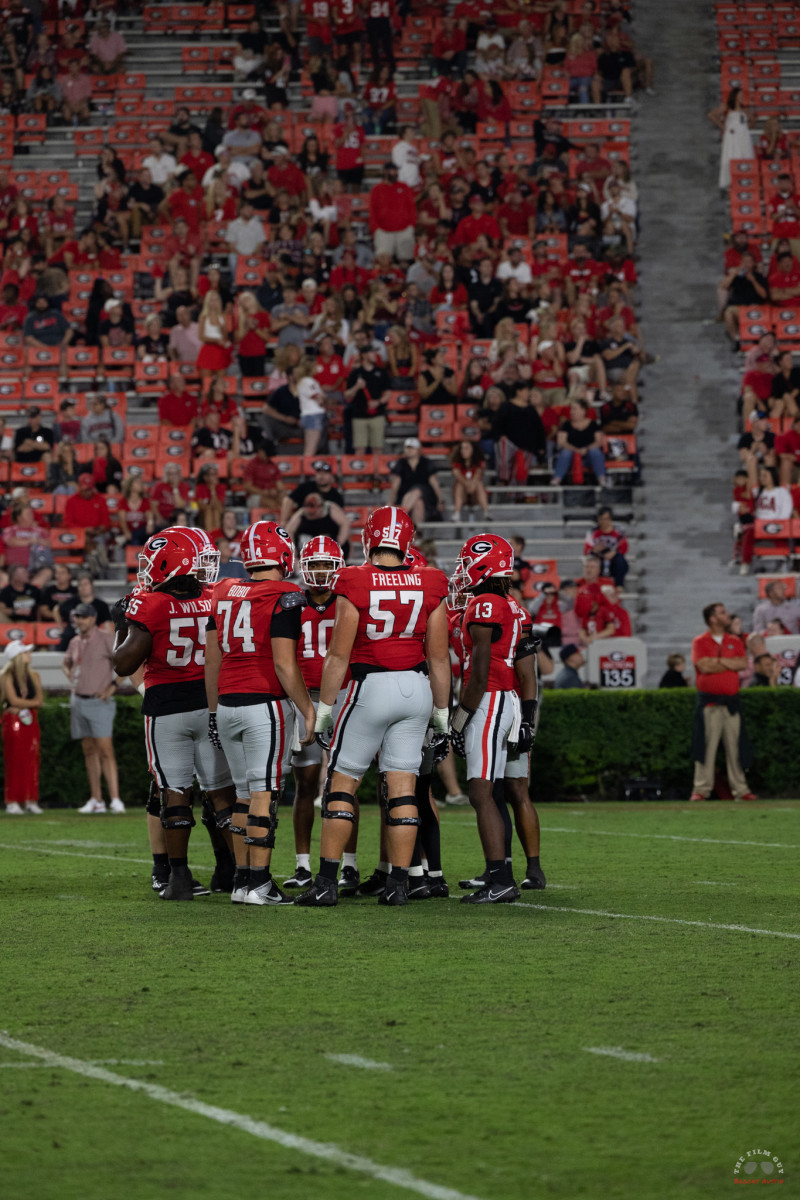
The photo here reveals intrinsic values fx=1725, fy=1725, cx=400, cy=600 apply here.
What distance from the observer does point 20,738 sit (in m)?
17.1

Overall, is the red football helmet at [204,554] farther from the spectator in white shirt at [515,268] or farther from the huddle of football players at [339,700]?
the spectator in white shirt at [515,268]

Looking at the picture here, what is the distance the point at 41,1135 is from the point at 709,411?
21.8 m

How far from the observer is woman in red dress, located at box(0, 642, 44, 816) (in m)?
17.1

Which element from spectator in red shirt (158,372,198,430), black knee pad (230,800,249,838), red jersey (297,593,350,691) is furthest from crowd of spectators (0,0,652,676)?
black knee pad (230,800,249,838)

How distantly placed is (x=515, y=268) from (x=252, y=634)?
1725cm

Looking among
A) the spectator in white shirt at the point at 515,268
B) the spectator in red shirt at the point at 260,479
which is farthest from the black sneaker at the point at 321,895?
the spectator in white shirt at the point at 515,268

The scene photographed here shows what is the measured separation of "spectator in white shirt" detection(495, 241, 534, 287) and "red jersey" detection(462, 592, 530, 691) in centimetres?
1646

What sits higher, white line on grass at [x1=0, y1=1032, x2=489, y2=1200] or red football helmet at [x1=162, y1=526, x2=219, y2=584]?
red football helmet at [x1=162, y1=526, x2=219, y2=584]

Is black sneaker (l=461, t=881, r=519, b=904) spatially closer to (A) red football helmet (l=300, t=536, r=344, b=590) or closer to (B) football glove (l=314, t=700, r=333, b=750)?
(B) football glove (l=314, t=700, r=333, b=750)

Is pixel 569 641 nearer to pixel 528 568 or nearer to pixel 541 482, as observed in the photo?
pixel 528 568

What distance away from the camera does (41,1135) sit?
15.4 feet

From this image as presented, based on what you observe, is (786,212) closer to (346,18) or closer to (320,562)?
(346,18)

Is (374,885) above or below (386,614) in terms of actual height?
below
